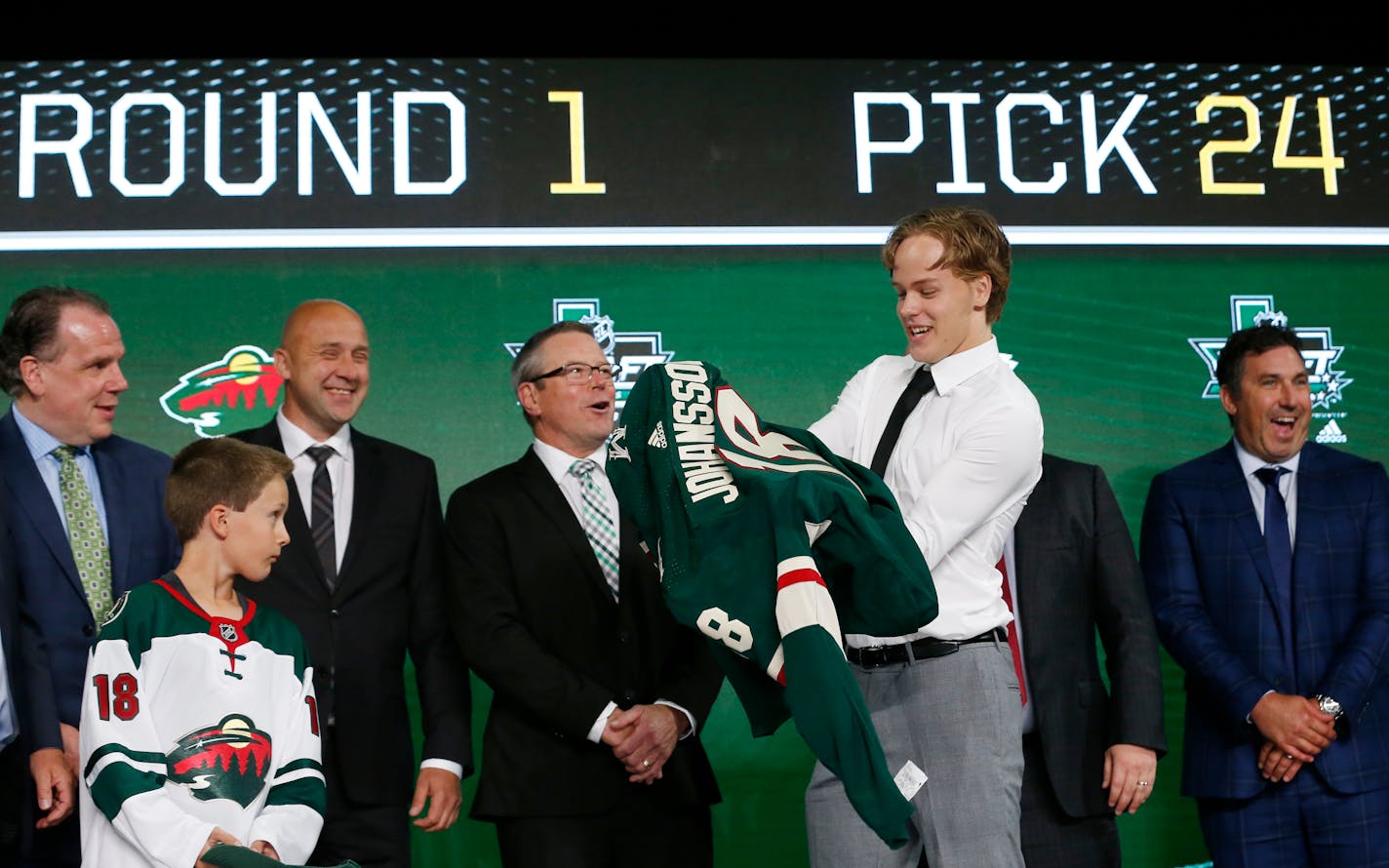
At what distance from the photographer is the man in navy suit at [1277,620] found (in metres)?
4.05

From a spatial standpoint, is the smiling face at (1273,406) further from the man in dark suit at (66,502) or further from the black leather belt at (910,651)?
the man in dark suit at (66,502)

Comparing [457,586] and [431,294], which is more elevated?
[431,294]

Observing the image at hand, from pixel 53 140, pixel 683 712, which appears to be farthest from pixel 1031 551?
pixel 53 140

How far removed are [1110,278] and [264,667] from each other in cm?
300

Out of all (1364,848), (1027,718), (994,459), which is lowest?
(1364,848)

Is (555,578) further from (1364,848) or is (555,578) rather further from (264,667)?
(1364,848)

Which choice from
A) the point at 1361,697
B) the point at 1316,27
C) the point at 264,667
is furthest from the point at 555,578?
the point at 1316,27

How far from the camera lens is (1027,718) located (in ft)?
13.1

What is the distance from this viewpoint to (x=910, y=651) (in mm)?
2916

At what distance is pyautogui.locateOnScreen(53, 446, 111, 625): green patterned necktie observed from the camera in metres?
3.68

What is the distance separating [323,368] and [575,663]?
0.99 meters

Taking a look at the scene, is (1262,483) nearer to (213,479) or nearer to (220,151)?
(213,479)

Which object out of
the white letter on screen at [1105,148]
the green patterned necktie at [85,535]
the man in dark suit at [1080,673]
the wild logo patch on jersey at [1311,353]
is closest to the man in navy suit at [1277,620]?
the man in dark suit at [1080,673]

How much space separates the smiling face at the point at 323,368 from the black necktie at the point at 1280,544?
2400 millimetres
